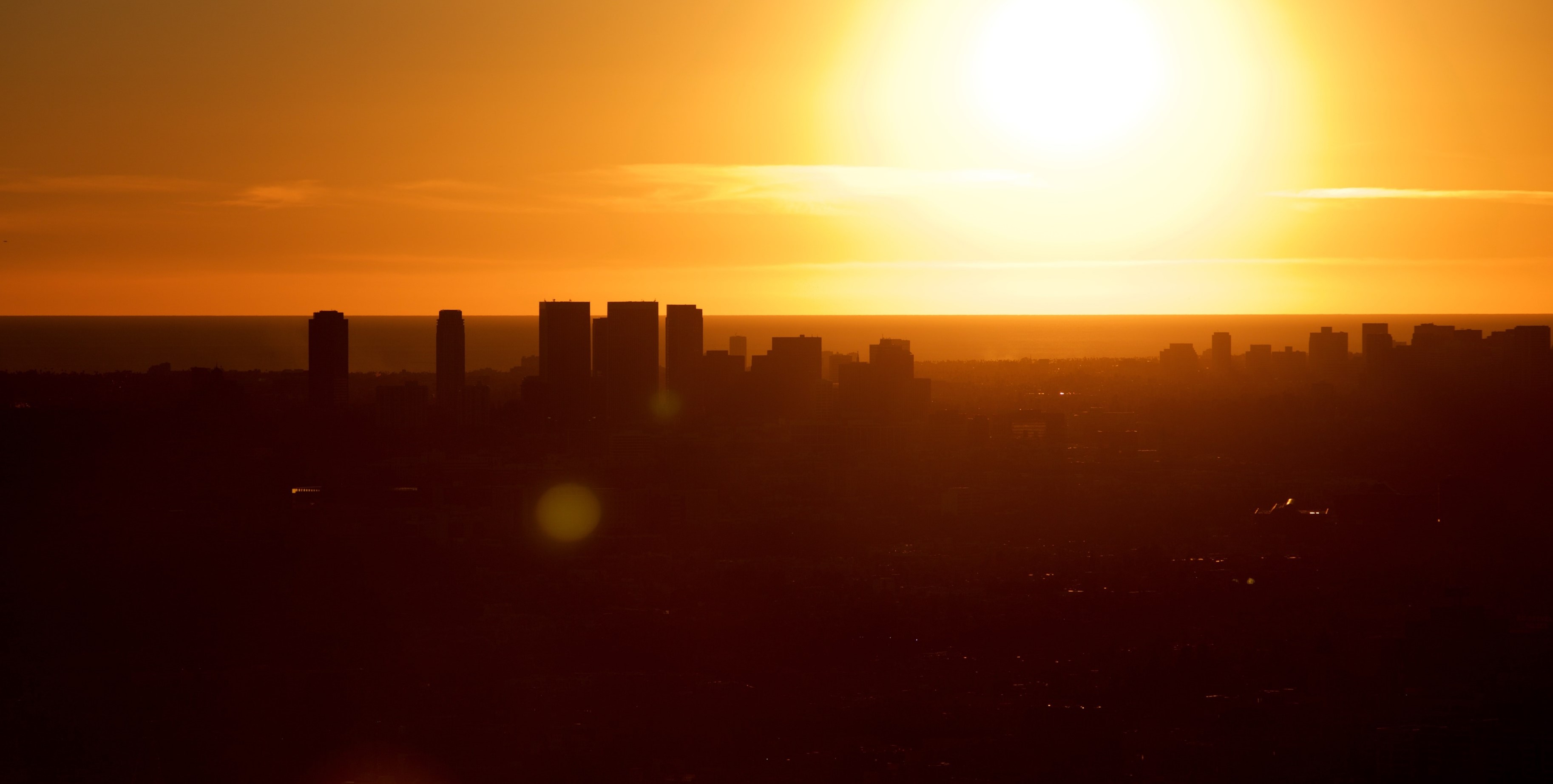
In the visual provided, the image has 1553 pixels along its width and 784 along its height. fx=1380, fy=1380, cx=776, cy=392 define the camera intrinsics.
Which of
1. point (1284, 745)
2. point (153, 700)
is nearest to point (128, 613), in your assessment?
point (153, 700)

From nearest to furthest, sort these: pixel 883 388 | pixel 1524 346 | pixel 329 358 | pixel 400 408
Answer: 1. pixel 400 408
2. pixel 329 358
3. pixel 883 388
4. pixel 1524 346

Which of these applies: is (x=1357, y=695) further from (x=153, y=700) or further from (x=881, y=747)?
(x=153, y=700)

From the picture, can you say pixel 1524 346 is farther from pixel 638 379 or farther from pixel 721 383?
pixel 638 379

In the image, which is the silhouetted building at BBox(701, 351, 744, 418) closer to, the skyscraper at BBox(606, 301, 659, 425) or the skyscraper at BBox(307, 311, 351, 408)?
the skyscraper at BBox(606, 301, 659, 425)

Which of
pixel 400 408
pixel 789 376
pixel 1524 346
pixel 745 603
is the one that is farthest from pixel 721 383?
pixel 1524 346

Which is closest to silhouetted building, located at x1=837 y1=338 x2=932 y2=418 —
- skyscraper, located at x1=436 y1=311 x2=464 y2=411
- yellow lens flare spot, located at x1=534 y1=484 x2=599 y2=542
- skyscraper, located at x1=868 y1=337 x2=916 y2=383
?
skyscraper, located at x1=868 y1=337 x2=916 y2=383

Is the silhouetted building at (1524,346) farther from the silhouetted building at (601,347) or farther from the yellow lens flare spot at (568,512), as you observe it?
the yellow lens flare spot at (568,512)
